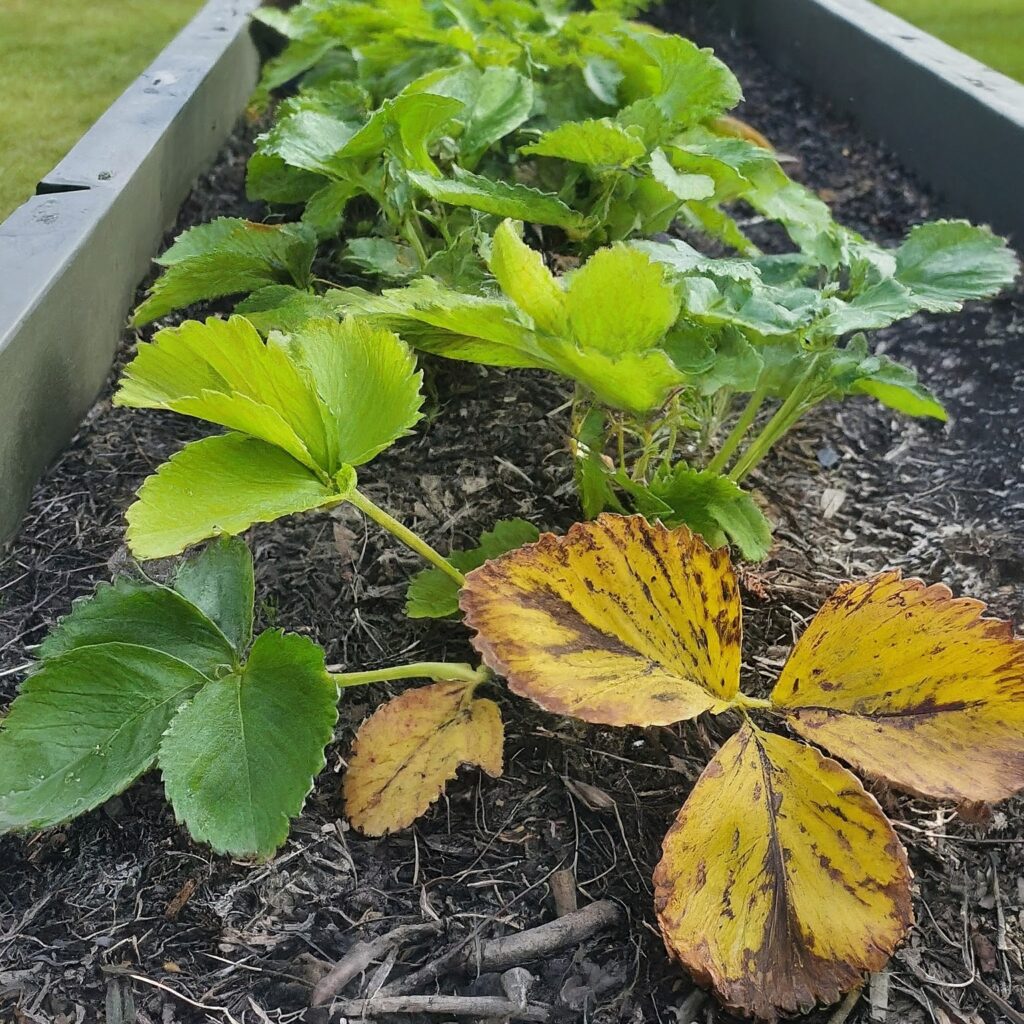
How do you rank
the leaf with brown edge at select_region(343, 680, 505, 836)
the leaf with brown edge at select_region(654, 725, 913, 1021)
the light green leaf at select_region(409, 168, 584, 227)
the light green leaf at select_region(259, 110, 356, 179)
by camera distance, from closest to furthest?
the leaf with brown edge at select_region(654, 725, 913, 1021)
the leaf with brown edge at select_region(343, 680, 505, 836)
the light green leaf at select_region(409, 168, 584, 227)
the light green leaf at select_region(259, 110, 356, 179)

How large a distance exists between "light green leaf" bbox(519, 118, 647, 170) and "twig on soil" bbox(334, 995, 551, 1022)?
0.68 m

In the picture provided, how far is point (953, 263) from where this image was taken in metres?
0.83

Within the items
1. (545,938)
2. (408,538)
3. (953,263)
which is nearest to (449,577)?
(408,538)

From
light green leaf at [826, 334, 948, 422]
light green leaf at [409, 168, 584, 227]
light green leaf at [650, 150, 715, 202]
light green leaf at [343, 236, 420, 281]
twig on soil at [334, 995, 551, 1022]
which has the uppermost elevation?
light green leaf at [650, 150, 715, 202]

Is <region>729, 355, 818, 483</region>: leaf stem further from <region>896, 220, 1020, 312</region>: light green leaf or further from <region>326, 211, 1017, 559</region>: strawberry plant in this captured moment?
<region>896, 220, 1020, 312</region>: light green leaf

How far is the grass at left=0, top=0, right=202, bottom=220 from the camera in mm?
1140

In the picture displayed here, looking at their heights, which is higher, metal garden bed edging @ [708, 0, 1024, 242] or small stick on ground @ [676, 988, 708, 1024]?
metal garden bed edging @ [708, 0, 1024, 242]

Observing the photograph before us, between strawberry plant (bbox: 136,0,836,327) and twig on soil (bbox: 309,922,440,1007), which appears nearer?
twig on soil (bbox: 309,922,440,1007)

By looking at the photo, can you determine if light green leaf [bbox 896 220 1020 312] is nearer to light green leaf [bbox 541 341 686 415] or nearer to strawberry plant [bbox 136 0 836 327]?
strawberry plant [bbox 136 0 836 327]

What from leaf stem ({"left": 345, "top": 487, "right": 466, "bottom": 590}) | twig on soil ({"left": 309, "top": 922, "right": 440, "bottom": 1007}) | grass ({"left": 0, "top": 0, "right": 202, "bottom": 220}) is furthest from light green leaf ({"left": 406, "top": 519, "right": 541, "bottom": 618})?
grass ({"left": 0, "top": 0, "right": 202, "bottom": 220})

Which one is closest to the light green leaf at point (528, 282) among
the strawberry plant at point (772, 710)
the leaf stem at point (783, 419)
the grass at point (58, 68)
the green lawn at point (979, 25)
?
the strawberry plant at point (772, 710)

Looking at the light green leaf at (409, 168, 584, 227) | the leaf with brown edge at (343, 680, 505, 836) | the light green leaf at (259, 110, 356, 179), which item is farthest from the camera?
the light green leaf at (259, 110, 356, 179)

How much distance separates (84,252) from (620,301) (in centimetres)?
63

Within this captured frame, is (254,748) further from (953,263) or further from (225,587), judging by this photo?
(953,263)
